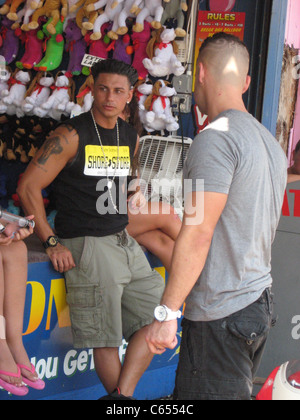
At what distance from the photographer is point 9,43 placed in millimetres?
4910

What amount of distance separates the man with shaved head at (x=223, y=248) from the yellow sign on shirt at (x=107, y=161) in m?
0.94

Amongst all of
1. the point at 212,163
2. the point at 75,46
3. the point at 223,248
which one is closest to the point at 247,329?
the point at 223,248

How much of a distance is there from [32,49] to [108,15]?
31.2 inches

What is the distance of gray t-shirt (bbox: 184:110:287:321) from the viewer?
1.82 meters

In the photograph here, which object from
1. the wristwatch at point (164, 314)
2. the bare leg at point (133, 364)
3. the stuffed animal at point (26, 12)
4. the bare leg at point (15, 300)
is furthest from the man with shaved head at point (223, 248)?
the stuffed animal at point (26, 12)

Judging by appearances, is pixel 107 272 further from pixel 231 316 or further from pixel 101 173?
pixel 231 316

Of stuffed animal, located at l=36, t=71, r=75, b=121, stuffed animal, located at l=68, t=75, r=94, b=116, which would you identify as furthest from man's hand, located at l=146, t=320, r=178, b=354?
stuffed animal, located at l=36, t=71, r=75, b=121

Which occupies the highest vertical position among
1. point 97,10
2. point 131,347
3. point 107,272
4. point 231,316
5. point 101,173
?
point 97,10

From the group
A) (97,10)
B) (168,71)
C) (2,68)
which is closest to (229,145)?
(168,71)

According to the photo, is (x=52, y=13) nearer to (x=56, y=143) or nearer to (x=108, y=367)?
(x=56, y=143)

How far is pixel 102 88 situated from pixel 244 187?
1331mm

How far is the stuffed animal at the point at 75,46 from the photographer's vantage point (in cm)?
463

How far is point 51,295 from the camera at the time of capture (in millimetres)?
2875

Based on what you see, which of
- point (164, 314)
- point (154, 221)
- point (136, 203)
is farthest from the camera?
point (154, 221)
